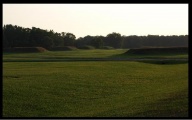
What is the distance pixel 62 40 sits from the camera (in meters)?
116

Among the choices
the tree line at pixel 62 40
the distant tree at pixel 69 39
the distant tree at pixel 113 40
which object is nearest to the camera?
the tree line at pixel 62 40

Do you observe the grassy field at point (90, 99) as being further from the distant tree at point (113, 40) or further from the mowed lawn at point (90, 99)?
the distant tree at point (113, 40)

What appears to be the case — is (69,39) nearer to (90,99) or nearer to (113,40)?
(113,40)

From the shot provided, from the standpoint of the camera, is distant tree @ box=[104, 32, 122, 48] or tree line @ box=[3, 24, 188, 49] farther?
distant tree @ box=[104, 32, 122, 48]

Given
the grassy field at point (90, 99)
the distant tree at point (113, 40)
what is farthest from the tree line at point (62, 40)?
the grassy field at point (90, 99)

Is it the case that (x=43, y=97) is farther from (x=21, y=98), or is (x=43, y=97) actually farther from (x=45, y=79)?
(x=45, y=79)

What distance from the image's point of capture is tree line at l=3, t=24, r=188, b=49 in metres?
101

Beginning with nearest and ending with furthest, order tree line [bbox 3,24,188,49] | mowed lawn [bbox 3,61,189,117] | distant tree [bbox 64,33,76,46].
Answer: mowed lawn [bbox 3,61,189,117]
tree line [bbox 3,24,188,49]
distant tree [bbox 64,33,76,46]

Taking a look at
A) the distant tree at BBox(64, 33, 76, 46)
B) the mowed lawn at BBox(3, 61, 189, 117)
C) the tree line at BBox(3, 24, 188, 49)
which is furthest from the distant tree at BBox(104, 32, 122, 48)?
the mowed lawn at BBox(3, 61, 189, 117)

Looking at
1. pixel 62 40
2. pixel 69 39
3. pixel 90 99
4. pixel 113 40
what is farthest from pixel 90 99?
pixel 113 40

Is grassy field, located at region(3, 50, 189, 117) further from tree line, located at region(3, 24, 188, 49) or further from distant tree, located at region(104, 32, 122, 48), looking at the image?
distant tree, located at region(104, 32, 122, 48)

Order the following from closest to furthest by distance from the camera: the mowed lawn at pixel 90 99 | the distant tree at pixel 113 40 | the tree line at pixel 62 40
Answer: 1. the mowed lawn at pixel 90 99
2. the tree line at pixel 62 40
3. the distant tree at pixel 113 40

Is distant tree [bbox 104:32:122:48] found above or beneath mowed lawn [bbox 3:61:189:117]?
above

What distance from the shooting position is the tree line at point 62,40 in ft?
331
